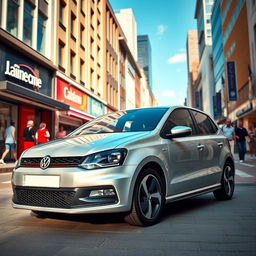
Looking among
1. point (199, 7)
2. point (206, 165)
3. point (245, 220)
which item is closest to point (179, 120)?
point (206, 165)

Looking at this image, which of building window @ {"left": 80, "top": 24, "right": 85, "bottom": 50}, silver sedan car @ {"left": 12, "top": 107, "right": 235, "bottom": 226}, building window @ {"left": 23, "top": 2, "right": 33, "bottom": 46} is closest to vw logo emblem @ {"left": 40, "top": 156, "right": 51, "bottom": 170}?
silver sedan car @ {"left": 12, "top": 107, "right": 235, "bottom": 226}

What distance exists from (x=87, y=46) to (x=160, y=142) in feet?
76.4

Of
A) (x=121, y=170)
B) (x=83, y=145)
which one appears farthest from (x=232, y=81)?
(x=121, y=170)

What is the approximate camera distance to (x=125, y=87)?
1797 inches

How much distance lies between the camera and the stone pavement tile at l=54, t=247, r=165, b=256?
263 centimetres

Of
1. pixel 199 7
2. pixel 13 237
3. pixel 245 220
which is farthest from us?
pixel 199 7

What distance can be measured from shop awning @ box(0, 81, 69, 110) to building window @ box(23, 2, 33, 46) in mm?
3145

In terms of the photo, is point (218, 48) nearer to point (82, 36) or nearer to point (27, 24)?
point (82, 36)

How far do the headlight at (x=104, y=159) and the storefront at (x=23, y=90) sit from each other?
9.87 m

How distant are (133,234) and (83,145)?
3.53 ft

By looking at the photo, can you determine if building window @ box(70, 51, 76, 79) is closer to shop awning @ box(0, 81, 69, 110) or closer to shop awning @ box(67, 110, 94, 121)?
shop awning @ box(67, 110, 94, 121)

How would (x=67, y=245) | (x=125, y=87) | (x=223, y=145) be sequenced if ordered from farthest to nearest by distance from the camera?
(x=125, y=87)
(x=223, y=145)
(x=67, y=245)

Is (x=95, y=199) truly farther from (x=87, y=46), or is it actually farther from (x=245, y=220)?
(x=87, y=46)

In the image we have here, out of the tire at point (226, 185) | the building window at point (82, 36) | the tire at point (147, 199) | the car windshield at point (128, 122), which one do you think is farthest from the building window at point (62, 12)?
the tire at point (147, 199)
